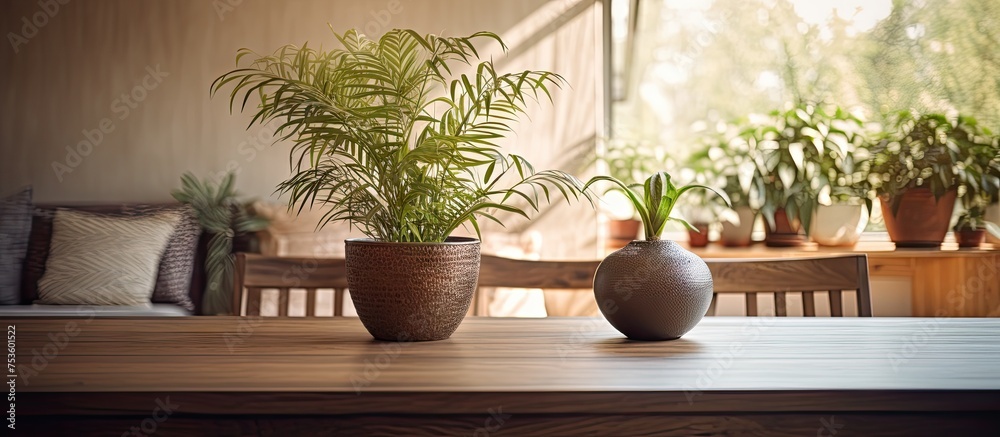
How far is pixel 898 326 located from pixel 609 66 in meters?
2.94

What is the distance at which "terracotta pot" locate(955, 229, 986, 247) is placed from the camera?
3.54m

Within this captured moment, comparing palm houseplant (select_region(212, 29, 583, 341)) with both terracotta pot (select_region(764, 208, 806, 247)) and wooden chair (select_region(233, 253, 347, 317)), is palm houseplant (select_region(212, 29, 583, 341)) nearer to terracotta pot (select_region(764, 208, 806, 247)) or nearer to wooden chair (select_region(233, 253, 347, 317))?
wooden chair (select_region(233, 253, 347, 317))

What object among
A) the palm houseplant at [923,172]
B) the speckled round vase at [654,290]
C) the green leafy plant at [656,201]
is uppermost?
the palm houseplant at [923,172]

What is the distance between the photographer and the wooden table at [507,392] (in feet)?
2.75

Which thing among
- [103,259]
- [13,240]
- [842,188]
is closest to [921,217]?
[842,188]

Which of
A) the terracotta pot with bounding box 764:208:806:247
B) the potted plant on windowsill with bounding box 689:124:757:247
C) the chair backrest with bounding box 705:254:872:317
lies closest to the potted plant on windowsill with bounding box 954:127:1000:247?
the terracotta pot with bounding box 764:208:806:247

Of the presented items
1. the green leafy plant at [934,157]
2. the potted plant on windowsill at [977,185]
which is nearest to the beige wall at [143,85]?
the green leafy plant at [934,157]

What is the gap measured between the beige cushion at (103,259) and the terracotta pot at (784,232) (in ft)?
9.04

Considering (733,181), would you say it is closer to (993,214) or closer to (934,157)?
(934,157)

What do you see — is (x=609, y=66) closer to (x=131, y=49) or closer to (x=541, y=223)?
(x=541, y=223)

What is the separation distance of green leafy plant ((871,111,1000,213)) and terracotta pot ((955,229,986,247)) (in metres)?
0.19

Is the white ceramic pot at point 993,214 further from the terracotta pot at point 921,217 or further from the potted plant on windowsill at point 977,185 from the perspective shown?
the terracotta pot at point 921,217

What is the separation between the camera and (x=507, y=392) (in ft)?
2.79

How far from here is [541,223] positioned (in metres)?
4.01
